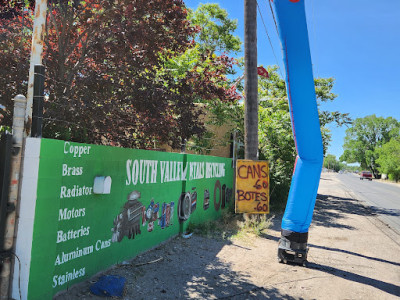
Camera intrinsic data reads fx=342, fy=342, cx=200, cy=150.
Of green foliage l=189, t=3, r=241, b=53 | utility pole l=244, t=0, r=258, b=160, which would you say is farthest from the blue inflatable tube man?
green foliage l=189, t=3, r=241, b=53

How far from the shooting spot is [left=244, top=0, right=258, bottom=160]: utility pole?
360 inches

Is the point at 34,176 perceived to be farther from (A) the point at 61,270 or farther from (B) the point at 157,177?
(B) the point at 157,177

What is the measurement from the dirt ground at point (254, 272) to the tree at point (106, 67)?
2259 millimetres

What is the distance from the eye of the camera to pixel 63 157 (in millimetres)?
3818

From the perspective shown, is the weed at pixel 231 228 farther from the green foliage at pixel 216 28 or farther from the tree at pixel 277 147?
the green foliage at pixel 216 28

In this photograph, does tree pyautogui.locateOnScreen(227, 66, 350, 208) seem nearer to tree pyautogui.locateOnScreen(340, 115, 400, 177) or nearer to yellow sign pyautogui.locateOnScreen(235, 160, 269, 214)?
yellow sign pyautogui.locateOnScreen(235, 160, 269, 214)

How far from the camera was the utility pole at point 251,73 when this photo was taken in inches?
360

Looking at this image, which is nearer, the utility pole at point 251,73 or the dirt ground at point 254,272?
the dirt ground at point 254,272

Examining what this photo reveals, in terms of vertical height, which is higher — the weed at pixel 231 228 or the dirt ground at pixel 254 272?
the weed at pixel 231 228

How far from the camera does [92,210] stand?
4430 millimetres

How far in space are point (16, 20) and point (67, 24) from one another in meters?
0.79

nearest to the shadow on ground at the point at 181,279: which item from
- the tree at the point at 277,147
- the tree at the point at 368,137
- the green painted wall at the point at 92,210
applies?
the green painted wall at the point at 92,210

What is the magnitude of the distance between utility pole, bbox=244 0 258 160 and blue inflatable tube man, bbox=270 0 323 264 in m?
2.97

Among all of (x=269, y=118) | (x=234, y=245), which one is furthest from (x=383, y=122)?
(x=234, y=245)
